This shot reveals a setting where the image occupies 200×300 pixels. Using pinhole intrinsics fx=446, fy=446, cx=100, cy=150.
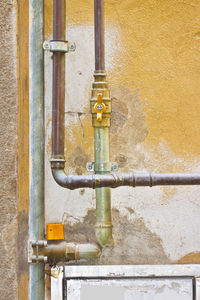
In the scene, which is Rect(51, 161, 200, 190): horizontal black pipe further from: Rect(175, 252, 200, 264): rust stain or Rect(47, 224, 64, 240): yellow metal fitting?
Rect(175, 252, 200, 264): rust stain

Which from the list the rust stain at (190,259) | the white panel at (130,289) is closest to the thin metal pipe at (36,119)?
the white panel at (130,289)

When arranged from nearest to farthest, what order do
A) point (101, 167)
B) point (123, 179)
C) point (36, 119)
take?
point (123, 179) < point (101, 167) < point (36, 119)

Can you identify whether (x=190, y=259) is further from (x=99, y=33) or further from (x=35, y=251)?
(x=99, y=33)

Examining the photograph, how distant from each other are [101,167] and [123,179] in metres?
0.19

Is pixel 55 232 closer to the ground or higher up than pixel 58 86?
closer to the ground

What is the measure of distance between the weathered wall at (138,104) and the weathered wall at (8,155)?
1.13ft

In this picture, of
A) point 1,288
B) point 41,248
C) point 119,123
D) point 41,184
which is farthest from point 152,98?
point 1,288

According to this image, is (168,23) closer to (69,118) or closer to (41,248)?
(69,118)

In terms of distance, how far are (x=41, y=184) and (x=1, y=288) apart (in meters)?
0.72

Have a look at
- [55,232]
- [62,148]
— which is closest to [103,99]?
[62,148]

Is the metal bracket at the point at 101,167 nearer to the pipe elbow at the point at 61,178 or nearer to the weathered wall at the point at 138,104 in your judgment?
the weathered wall at the point at 138,104

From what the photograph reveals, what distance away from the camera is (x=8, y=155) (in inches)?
112

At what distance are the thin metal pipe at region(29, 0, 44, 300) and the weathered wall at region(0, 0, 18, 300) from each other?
0.23 metres

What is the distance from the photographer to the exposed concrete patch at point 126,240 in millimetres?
3098
